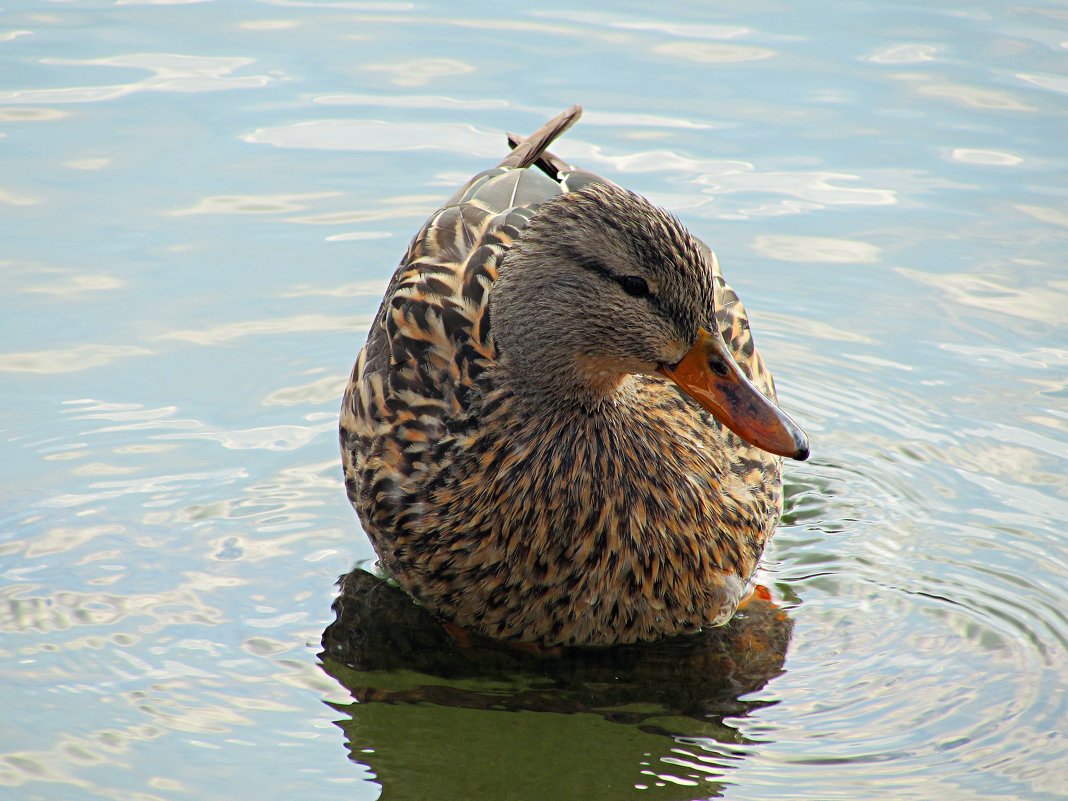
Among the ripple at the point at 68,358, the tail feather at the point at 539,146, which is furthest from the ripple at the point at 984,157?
the ripple at the point at 68,358

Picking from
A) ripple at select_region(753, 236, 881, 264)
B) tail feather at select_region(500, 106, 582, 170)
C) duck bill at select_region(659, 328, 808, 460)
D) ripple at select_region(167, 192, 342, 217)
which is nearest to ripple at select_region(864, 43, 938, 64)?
ripple at select_region(753, 236, 881, 264)

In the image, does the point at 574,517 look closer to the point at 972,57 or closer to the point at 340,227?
the point at 340,227

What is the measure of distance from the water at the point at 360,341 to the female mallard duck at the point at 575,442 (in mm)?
286

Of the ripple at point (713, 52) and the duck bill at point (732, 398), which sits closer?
the duck bill at point (732, 398)

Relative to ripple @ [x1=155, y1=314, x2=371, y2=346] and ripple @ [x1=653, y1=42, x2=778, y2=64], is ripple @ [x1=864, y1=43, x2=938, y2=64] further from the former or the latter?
ripple @ [x1=155, y1=314, x2=371, y2=346]

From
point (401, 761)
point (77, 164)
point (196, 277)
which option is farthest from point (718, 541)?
point (77, 164)

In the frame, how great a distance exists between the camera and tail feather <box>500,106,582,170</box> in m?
7.00

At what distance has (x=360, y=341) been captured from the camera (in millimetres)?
7918

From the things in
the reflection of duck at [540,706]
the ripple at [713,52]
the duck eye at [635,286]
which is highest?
the ripple at [713,52]

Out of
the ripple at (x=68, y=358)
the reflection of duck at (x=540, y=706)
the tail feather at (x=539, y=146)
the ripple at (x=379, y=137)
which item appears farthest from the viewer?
the ripple at (x=379, y=137)

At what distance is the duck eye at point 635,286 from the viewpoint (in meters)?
5.39

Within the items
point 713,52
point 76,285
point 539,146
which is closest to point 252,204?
point 76,285

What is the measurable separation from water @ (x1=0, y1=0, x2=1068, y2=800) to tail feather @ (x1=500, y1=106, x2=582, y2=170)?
1.39 m

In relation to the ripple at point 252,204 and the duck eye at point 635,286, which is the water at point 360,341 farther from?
the duck eye at point 635,286
